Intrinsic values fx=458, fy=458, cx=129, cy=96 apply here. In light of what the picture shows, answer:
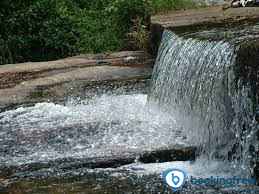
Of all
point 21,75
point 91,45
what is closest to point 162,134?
point 21,75

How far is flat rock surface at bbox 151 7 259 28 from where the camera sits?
19.4 ft

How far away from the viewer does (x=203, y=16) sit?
21.2ft

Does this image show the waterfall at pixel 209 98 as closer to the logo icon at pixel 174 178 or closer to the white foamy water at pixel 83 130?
the white foamy water at pixel 83 130

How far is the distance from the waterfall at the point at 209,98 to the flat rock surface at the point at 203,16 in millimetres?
784

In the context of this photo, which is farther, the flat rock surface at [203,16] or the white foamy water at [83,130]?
the flat rock surface at [203,16]

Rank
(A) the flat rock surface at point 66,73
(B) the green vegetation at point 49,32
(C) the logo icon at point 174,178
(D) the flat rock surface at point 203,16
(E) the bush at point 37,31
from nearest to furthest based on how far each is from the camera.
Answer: (C) the logo icon at point 174,178, (D) the flat rock surface at point 203,16, (A) the flat rock surface at point 66,73, (B) the green vegetation at point 49,32, (E) the bush at point 37,31

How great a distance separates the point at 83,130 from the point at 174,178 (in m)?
1.50

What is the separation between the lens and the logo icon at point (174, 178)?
10.8ft

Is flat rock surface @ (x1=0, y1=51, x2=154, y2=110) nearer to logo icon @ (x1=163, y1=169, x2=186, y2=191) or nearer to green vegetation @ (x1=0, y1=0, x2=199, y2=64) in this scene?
green vegetation @ (x1=0, y1=0, x2=199, y2=64)

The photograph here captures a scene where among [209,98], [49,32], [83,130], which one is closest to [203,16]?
[209,98]

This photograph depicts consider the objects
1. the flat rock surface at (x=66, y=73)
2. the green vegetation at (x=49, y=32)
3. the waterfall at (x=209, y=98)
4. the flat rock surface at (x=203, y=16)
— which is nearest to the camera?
the waterfall at (x=209, y=98)

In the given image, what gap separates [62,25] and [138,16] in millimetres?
2399

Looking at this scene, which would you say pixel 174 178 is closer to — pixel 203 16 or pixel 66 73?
pixel 203 16

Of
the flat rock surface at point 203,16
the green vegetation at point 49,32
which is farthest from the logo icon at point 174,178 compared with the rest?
the green vegetation at point 49,32
